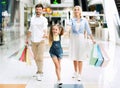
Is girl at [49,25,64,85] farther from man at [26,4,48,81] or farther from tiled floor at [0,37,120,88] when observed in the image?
tiled floor at [0,37,120,88]

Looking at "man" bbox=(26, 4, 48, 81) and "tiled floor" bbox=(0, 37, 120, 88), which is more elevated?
"man" bbox=(26, 4, 48, 81)

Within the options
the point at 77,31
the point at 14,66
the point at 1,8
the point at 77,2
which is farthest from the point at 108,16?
the point at 77,2

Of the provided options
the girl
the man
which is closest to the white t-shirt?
the man

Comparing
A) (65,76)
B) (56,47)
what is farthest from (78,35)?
(65,76)

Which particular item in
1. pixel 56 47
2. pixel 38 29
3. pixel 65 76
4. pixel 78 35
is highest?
pixel 38 29

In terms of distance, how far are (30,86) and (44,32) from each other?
1300 millimetres

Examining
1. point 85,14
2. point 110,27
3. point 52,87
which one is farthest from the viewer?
point 85,14

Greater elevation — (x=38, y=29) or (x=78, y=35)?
(x=38, y=29)

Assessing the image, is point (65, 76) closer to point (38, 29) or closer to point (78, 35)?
point (78, 35)

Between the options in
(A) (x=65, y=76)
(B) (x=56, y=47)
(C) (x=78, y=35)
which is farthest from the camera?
(A) (x=65, y=76)

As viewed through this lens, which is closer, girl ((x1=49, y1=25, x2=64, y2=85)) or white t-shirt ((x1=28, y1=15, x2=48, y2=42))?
girl ((x1=49, y1=25, x2=64, y2=85))

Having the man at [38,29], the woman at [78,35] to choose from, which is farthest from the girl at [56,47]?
the woman at [78,35]

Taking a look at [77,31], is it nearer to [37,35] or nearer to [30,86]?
[37,35]

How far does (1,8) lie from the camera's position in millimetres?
19109
